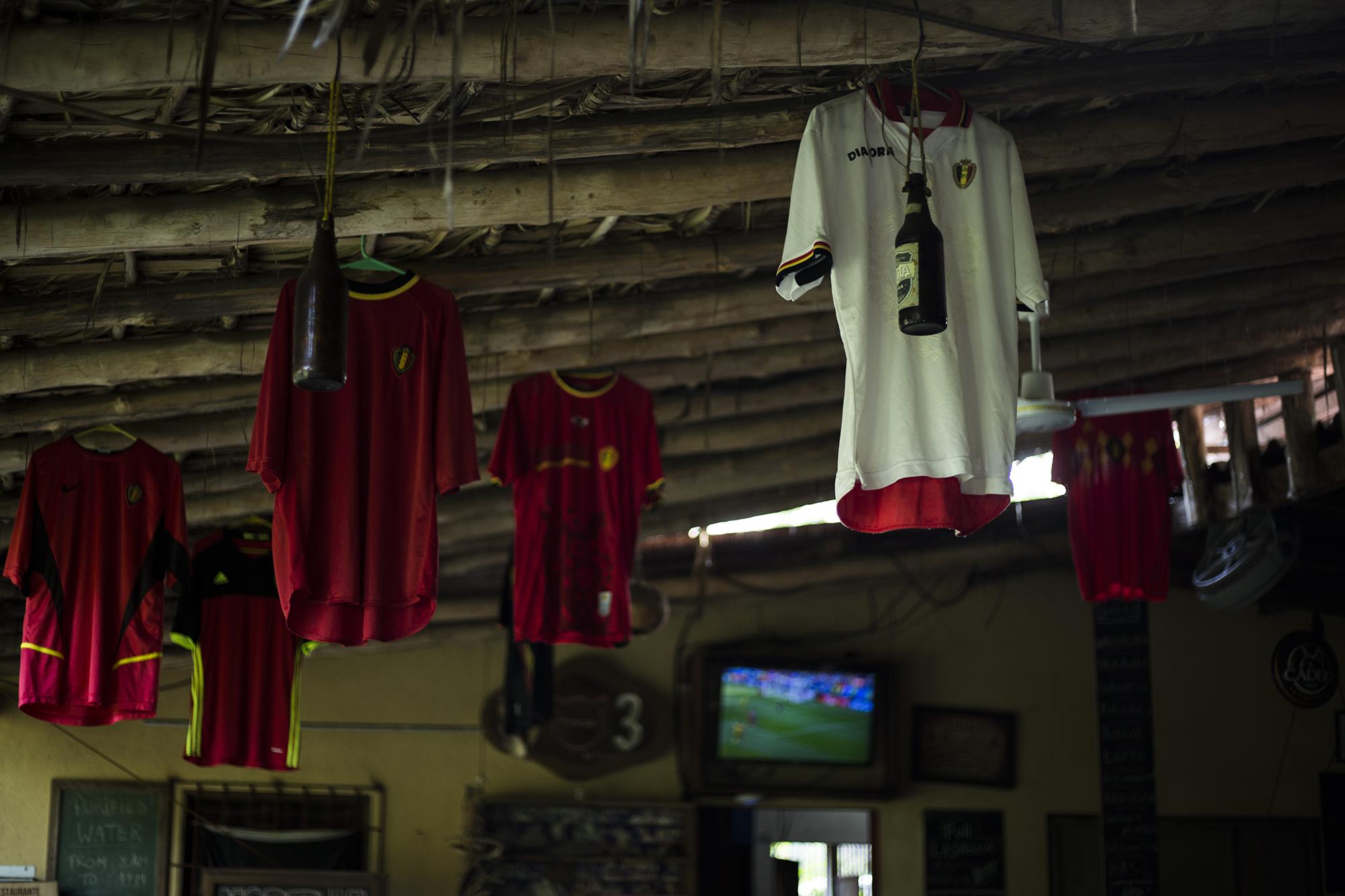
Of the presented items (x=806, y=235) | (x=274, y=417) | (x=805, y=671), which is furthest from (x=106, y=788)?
(x=806, y=235)

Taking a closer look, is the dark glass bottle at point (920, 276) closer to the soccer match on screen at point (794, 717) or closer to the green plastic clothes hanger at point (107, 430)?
the green plastic clothes hanger at point (107, 430)

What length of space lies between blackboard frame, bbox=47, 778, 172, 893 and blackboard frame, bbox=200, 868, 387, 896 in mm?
1013

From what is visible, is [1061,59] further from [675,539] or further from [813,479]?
[675,539]

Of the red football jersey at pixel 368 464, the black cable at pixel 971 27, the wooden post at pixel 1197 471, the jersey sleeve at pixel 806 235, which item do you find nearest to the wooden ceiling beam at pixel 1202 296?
the wooden post at pixel 1197 471

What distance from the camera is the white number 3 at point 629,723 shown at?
876 centimetres

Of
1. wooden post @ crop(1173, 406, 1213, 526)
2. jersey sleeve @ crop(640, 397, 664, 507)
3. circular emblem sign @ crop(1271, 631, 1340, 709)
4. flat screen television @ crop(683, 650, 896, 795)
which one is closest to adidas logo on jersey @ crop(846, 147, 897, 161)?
jersey sleeve @ crop(640, 397, 664, 507)

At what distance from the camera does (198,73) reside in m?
3.16

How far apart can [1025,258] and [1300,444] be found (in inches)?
172

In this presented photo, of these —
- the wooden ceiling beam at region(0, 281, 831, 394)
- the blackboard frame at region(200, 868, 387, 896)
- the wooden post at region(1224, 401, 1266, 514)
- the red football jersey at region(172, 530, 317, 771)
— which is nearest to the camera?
the wooden ceiling beam at region(0, 281, 831, 394)

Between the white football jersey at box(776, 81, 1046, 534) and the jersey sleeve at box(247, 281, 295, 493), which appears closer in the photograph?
the white football jersey at box(776, 81, 1046, 534)

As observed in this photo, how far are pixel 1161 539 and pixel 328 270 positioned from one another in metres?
4.70

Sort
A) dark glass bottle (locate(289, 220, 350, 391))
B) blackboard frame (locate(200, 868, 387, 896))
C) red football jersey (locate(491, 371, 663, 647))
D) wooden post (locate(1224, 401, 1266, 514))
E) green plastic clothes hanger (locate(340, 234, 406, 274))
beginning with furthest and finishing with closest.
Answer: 1. wooden post (locate(1224, 401, 1266, 514))
2. blackboard frame (locate(200, 868, 387, 896))
3. red football jersey (locate(491, 371, 663, 647))
4. green plastic clothes hanger (locate(340, 234, 406, 274))
5. dark glass bottle (locate(289, 220, 350, 391))

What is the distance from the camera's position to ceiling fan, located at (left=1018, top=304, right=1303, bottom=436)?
4984 millimetres

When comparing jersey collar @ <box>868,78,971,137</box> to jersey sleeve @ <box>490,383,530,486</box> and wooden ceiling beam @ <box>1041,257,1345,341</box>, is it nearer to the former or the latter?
jersey sleeve @ <box>490,383,530,486</box>
